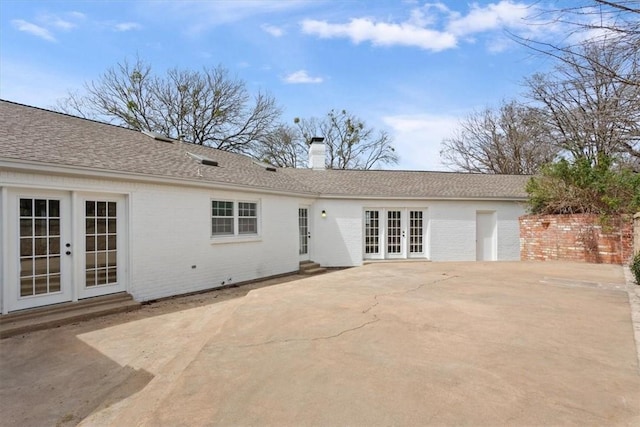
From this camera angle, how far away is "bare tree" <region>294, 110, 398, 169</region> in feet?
103

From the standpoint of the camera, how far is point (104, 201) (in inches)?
293

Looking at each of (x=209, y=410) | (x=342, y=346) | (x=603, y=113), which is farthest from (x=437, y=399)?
(x=603, y=113)

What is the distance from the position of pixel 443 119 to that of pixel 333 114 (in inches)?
369

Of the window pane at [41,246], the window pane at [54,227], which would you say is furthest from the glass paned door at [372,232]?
the window pane at [41,246]

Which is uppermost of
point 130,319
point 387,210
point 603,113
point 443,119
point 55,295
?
point 443,119

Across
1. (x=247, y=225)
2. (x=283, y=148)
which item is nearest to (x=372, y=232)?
(x=247, y=225)

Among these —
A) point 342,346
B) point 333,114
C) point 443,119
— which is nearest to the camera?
point 342,346

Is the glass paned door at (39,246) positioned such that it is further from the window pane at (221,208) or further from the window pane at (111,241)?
the window pane at (221,208)

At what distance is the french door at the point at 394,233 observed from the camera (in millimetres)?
14070

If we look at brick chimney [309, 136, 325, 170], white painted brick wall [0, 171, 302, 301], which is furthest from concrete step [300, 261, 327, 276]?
brick chimney [309, 136, 325, 170]

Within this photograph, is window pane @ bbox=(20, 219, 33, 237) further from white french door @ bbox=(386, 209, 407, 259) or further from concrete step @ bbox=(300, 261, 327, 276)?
white french door @ bbox=(386, 209, 407, 259)

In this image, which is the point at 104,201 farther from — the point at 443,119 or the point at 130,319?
the point at 443,119

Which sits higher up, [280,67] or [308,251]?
[280,67]

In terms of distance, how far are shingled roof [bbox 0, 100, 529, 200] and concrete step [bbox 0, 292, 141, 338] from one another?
2.53m
